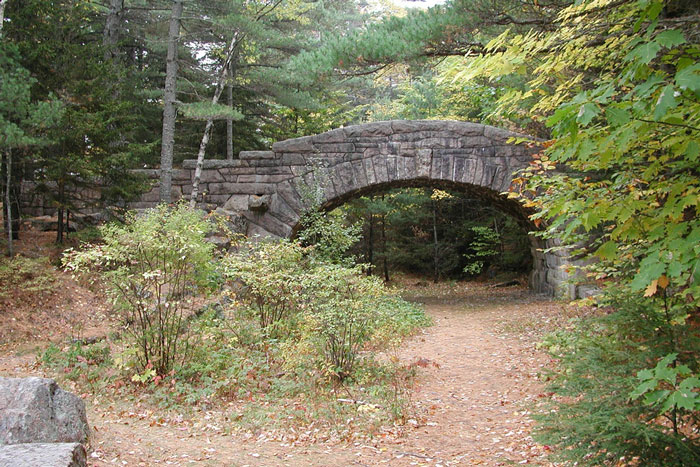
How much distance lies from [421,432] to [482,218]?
1392 centimetres

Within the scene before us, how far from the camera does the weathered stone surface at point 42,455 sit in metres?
2.18

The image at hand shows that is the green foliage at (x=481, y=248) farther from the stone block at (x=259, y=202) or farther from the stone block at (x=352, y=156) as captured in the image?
the stone block at (x=259, y=202)

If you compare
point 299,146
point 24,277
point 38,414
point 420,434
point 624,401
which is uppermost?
point 299,146

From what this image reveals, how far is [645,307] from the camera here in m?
2.58

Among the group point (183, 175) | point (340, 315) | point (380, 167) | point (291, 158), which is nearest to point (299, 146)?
point (291, 158)

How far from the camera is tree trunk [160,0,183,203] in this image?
9969 mm

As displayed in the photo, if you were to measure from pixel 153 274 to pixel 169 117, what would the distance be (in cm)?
642

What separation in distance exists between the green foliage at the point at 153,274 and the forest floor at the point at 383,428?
2.10ft

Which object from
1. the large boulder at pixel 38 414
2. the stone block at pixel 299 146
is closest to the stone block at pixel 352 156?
the stone block at pixel 299 146

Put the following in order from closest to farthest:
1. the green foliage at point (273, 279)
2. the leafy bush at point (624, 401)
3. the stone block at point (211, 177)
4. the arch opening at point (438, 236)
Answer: the leafy bush at point (624, 401) → the green foliage at point (273, 279) → the stone block at point (211, 177) → the arch opening at point (438, 236)

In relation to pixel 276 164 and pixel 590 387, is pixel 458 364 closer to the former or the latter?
pixel 590 387

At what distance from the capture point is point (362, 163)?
10.2 m

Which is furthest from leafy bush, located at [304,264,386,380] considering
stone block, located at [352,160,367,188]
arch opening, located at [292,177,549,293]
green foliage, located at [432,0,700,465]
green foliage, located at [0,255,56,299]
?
arch opening, located at [292,177,549,293]

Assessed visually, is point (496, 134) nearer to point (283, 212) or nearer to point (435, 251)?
point (283, 212)
